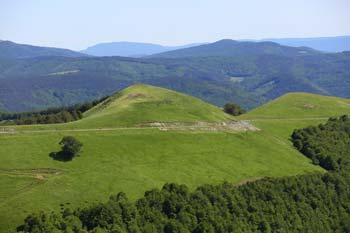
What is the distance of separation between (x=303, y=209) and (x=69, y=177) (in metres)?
53.9

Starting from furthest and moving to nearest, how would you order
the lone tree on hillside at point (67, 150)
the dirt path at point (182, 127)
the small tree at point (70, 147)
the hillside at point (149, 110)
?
1. the hillside at point (149, 110)
2. the dirt path at point (182, 127)
3. the small tree at point (70, 147)
4. the lone tree on hillside at point (67, 150)

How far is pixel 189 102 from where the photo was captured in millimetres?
163375

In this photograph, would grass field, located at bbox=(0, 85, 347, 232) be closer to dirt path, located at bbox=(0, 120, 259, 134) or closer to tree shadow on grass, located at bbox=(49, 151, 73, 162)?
tree shadow on grass, located at bbox=(49, 151, 73, 162)

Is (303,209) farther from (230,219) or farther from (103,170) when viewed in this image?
(103,170)

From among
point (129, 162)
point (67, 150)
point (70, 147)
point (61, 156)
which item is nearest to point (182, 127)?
point (129, 162)

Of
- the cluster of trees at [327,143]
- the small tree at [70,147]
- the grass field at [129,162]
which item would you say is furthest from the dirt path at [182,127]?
the small tree at [70,147]

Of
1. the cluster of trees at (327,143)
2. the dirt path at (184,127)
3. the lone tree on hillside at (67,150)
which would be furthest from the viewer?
the cluster of trees at (327,143)

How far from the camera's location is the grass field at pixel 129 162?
90000mm

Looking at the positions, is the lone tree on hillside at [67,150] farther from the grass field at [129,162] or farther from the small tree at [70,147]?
the grass field at [129,162]

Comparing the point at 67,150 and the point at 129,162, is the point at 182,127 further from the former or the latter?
the point at 67,150

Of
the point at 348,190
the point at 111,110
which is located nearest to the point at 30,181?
the point at 111,110

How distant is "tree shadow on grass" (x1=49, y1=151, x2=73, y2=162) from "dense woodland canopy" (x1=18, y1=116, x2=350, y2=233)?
20751 millimetres

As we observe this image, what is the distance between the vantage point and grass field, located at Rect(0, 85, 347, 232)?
90.0m

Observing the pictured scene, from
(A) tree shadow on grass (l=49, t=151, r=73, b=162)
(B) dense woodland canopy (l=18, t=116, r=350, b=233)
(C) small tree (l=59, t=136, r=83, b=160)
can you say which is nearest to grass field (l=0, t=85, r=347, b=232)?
(A) tree shadow on grass (l=49, t=151, r=73, b=162)
